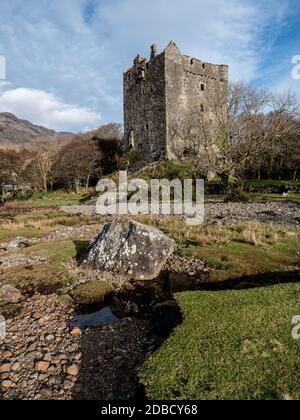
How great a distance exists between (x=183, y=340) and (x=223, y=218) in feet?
49.5

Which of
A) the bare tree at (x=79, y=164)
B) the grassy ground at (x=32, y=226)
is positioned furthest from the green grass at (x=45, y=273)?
the bare tree at (x=79, y=164)

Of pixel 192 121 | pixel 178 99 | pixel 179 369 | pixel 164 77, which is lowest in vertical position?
pixel 179 369

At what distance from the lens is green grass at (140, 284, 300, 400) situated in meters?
5.07

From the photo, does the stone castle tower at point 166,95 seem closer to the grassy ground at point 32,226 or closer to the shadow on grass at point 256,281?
the grassy ground at point 32,226

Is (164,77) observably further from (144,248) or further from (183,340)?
(183,340)

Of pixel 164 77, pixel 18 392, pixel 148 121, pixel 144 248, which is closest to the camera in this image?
pixel 18 392

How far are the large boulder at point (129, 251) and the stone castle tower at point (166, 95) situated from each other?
90.3 feet

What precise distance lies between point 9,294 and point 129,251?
A: 15.1 feet

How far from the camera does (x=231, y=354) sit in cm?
582

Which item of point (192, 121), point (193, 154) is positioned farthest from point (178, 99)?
point (193, 154)

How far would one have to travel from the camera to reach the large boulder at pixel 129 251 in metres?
12.1

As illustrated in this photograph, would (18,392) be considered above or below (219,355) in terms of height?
below

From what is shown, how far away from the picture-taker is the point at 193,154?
114ft

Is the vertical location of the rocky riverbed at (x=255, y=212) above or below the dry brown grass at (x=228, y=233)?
above
